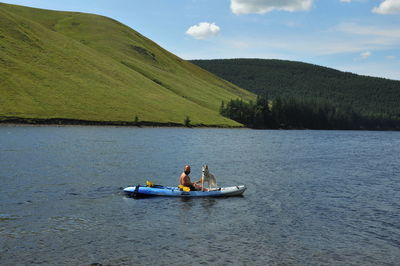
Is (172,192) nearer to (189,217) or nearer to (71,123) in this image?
(189,217)

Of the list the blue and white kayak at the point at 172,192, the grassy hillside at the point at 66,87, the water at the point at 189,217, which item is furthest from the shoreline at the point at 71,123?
the blue and white kayak at the point at 172,192

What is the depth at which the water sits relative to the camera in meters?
23.1

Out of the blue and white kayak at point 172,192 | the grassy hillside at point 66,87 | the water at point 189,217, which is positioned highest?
the grassy hillside at point 66,87

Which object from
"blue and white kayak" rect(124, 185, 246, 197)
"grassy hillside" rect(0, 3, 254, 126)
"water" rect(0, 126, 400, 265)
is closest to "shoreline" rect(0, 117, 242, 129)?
"grassy hillside" rect(0, 3, 254, 126)

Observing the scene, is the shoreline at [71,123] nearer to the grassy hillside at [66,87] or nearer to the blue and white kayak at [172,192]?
the grassy hillside at [66,87]

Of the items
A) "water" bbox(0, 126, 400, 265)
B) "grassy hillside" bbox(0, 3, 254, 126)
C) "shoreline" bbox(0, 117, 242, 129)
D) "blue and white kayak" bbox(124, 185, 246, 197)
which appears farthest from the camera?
"grassy hillside" bbox(0, 3, 254, 126)

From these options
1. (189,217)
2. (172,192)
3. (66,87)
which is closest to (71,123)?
(66,87)

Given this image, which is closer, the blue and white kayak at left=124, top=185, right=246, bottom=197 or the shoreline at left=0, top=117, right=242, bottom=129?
the blue and white kayak at left=124, top=185, right=246, bottom=197

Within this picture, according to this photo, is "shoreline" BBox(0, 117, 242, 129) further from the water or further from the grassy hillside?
the water

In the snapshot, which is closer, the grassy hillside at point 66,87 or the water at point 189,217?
the water at point 189,217

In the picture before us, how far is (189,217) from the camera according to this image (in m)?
31.6

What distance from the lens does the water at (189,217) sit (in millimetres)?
23125

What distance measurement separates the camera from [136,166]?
186 ft

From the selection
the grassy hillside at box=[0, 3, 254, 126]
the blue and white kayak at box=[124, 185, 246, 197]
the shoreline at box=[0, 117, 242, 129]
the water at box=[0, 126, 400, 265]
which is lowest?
the water at box=[0, 126, 400, 265]
